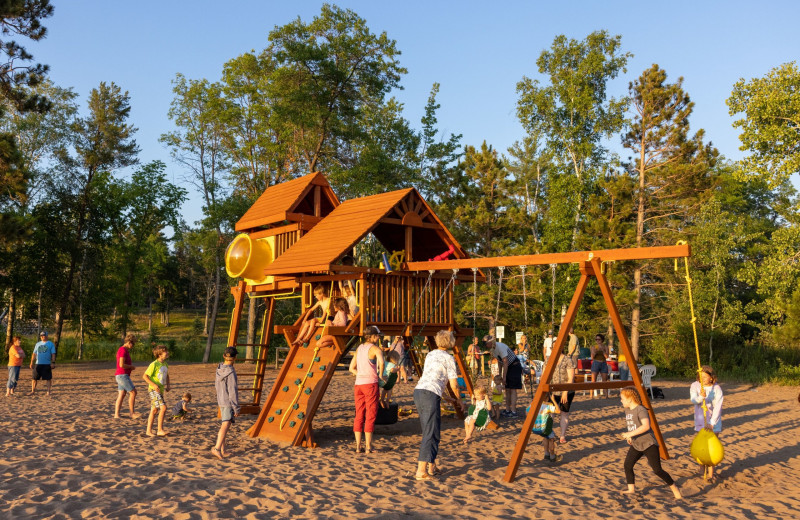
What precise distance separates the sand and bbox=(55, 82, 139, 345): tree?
22675 mm

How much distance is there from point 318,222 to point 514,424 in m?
5.81

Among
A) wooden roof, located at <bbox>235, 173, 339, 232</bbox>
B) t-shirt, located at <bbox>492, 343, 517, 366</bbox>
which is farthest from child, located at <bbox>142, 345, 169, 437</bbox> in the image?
t-shirt, located at <bbox>492, 343, 517, 366</bbox>

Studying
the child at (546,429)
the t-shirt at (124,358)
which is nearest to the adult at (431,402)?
the child at (546,429)

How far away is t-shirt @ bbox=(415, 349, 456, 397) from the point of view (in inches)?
314

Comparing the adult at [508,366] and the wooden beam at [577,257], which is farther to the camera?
the adult at [508,366]

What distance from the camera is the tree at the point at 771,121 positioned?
22734mm

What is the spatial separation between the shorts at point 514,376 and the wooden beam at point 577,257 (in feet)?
9.99

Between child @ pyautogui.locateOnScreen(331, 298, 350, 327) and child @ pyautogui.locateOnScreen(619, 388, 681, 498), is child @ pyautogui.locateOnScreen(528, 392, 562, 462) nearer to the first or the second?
child @ pyautogui.locateOnScreen(619, 388, 681, 498)

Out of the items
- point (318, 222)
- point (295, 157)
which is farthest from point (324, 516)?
point (295, 157)

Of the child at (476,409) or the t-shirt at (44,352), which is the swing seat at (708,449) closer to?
the child at (476,409)

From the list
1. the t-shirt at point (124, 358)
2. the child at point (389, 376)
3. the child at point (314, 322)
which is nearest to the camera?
the child at point (314, 322)

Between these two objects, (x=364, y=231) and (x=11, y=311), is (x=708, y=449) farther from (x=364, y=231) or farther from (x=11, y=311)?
(x=11, y=311)

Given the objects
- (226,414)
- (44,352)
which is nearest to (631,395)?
(226,414)

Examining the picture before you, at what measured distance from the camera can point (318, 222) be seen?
13586 millimetres
